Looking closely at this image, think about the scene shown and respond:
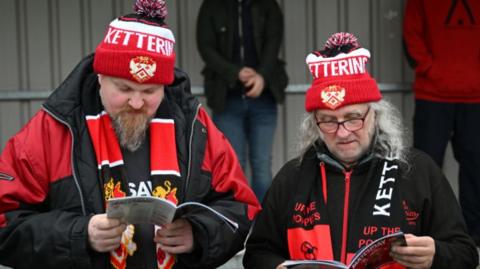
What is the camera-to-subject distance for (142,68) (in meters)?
3.14

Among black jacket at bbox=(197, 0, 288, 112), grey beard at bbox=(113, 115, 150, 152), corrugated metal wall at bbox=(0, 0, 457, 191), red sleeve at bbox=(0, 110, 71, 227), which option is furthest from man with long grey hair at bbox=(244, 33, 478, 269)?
corrugated metal wall at bbox=(0, 0, 457, 191)

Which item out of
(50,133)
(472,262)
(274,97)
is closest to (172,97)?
(50,133)

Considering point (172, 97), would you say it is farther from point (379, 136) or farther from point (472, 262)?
point (472, 262)

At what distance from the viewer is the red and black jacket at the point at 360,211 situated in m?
3.25

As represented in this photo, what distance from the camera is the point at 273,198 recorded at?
11.3 feet

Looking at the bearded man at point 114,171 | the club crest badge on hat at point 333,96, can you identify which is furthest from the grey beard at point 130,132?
the club crest badge on hat at point 333,96

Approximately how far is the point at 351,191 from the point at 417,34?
3.17 m

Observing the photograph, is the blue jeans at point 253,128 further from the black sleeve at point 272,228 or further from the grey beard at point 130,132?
the grey beard at point 130,132

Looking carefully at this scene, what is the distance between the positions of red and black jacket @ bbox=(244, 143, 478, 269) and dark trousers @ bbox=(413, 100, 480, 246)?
9.09ft

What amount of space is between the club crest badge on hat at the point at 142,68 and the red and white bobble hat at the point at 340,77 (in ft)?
2.17

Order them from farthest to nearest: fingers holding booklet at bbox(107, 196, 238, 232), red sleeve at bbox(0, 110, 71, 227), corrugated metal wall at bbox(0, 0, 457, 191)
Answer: corrugated metal wall at bbox(0, 0, 457, 191), red sleeve at bbox(0, 110, 71, 227), fingers holding booklet at bbox(107, 196, 238, 232)

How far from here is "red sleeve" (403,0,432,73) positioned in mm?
6145

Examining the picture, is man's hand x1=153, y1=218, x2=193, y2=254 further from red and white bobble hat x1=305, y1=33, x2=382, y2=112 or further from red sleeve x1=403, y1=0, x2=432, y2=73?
red sleeve x1=403, y1=0, x2=432, y2=73

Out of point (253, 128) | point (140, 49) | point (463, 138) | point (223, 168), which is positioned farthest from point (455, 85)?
point (140, 49)
